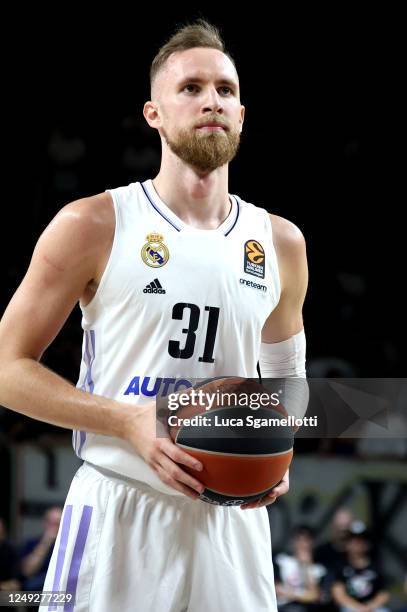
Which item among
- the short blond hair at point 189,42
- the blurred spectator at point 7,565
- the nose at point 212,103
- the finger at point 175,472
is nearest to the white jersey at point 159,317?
the finger at point 175,472

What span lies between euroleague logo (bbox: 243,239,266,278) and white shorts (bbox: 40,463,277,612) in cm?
78

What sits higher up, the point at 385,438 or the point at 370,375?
the point at 370,375

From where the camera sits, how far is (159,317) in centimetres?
262

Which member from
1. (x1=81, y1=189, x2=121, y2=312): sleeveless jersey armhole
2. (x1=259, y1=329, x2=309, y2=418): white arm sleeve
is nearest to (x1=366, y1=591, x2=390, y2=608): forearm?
(x1=259, y1=329, x2=309, y2=418): white arm sleeve

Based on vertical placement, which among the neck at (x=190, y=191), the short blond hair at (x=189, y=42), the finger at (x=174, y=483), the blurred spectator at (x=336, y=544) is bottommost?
the blurred spectator at (x=336, y=544)

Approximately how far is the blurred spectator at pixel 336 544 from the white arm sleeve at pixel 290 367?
12.6 ft

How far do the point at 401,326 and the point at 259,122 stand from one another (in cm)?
255

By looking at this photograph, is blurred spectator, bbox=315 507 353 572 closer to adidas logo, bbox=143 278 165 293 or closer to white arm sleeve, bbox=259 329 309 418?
white arm sleeve, bbox=259 329 309 418

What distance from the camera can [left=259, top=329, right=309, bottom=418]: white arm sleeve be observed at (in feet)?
10.1

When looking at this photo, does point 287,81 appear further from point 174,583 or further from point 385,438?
point 174,583

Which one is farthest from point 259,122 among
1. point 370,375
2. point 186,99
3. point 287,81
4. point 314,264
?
point 186,99

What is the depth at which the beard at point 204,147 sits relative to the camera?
9.12 feet

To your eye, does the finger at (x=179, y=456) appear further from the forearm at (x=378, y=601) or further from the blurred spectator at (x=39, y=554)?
the forearm at (x=378, y=601)

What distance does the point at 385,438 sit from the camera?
7.25m
